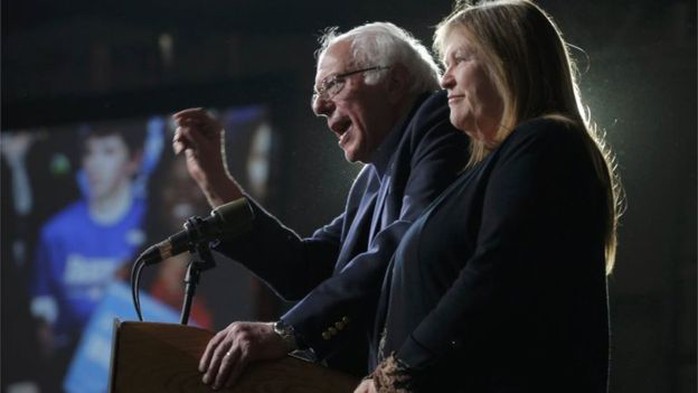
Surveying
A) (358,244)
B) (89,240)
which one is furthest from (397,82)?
(89,240)

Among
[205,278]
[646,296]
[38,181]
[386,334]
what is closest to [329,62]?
[386,334]

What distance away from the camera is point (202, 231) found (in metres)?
2.19

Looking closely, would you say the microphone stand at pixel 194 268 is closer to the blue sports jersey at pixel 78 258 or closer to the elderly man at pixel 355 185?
the elderly man at pixel 355 185

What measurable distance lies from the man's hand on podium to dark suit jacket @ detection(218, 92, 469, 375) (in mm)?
69

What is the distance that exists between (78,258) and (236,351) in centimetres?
194

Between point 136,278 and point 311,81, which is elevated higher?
point 311,81

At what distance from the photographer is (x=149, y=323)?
199cm

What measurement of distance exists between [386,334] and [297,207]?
4.59ft

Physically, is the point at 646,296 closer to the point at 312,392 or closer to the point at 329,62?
the point at 329,62

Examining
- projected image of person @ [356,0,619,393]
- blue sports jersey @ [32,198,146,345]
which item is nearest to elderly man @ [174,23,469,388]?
projected image of person @ [356,0,619,393]

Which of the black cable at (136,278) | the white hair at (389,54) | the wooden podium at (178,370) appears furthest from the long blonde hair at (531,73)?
the black cable at (136,278)

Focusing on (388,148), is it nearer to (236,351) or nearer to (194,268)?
(194,268)

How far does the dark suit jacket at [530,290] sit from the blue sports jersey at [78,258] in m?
2.09

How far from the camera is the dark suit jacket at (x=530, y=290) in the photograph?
170 centimetres
